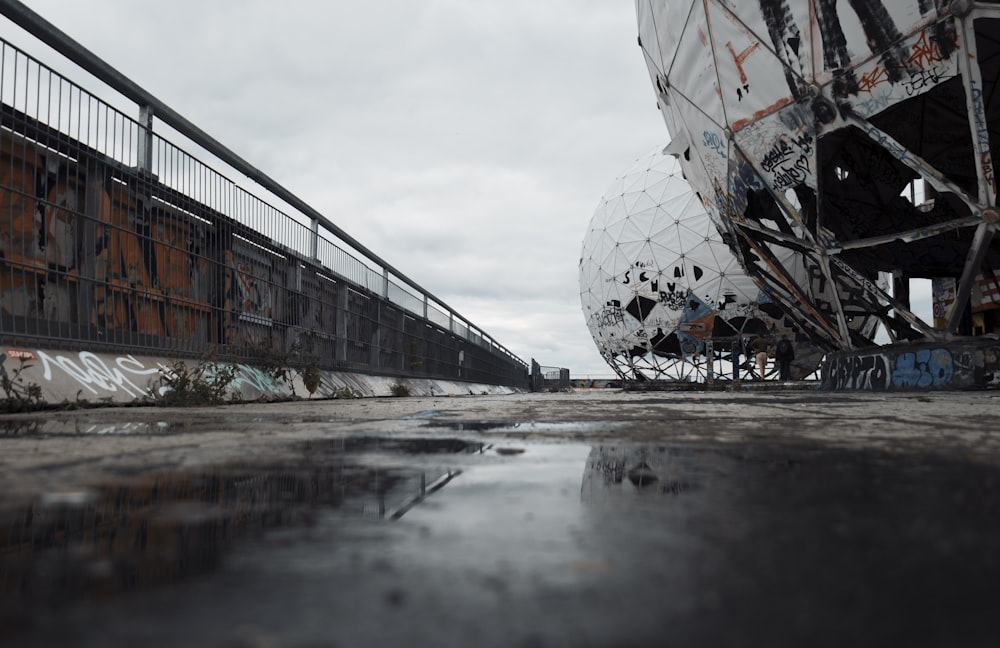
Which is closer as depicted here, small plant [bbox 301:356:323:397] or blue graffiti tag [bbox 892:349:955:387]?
small plant [bbox 301:356:323:397]

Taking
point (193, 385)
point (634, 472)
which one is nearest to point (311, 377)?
point (193, 385)

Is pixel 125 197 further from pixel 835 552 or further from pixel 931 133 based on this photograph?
pixel 931 133

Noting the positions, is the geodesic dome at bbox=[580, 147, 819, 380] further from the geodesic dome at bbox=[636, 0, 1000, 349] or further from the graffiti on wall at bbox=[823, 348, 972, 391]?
the graffiti on wall at bbox=[823, 348, 972, 391]

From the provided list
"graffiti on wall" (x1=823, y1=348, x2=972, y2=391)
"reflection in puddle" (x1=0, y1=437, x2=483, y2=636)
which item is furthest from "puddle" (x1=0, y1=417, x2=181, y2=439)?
"graffiti on wall" (x1=823, y1=348, x2=972, y2=391)

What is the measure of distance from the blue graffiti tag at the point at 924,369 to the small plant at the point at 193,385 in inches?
361

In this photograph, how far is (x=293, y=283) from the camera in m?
9.33

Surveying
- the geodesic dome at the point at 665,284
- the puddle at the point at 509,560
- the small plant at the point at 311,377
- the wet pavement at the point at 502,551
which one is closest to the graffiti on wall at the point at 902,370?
the small plant at the point at 311,377

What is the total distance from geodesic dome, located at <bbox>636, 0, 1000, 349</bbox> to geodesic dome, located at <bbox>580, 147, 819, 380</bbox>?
35.8 feet

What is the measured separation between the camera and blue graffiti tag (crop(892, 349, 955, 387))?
9.41 metres

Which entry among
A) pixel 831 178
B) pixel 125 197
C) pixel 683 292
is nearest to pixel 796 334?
pixel 683 292

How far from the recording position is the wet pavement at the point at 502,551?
588 mm

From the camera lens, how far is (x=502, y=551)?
0.85 m

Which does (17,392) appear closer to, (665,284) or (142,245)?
(142,245)

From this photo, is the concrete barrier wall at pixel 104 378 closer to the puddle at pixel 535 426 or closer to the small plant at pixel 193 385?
the small plant at pixel 193 385
